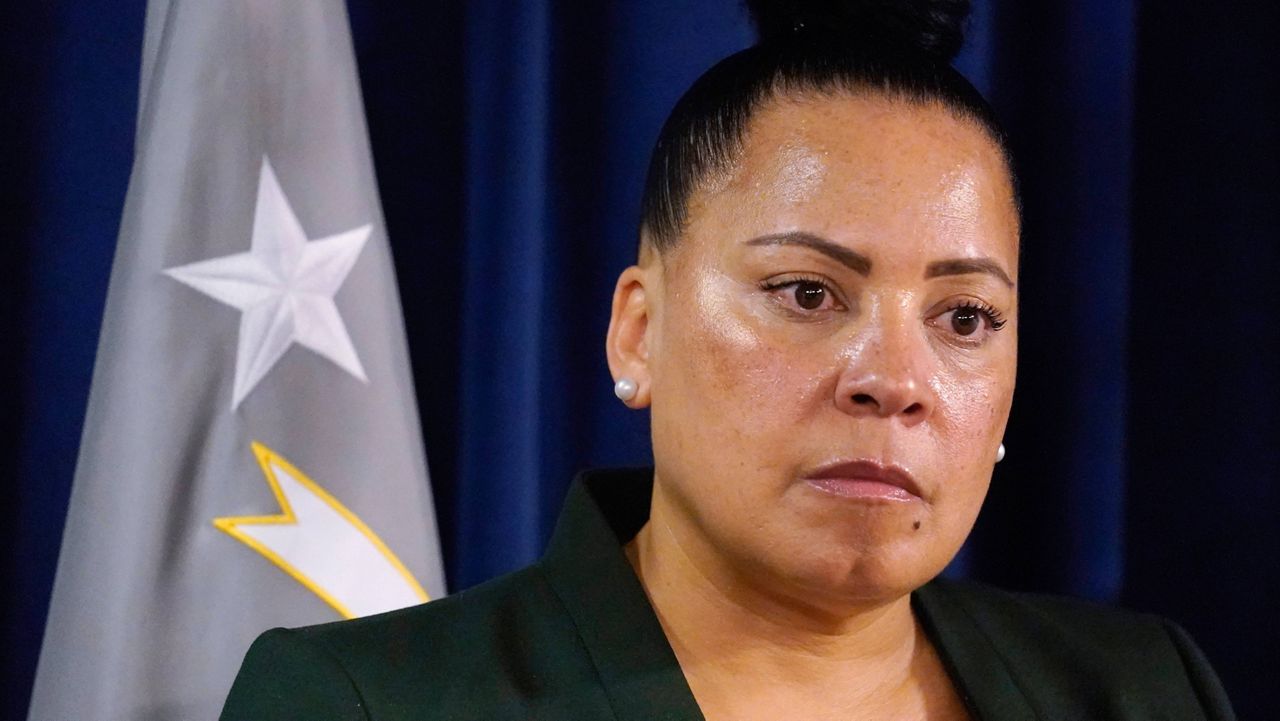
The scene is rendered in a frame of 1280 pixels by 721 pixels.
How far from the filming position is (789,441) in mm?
941

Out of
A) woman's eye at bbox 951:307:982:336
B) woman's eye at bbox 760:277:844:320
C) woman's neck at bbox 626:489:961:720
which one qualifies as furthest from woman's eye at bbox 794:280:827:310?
woman's neck at bbox 626:489:961:720

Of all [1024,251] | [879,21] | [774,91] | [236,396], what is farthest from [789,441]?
[1024,251]

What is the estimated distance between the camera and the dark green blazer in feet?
3.09

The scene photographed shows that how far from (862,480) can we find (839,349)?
0.31 feet

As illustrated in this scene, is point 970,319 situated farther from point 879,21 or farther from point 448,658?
point 448,658

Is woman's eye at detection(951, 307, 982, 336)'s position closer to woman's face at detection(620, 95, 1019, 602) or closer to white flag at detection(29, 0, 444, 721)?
woman's face at detection(620, 95, 1019, 602)

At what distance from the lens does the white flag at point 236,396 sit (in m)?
1.24

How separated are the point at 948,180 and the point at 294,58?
0.68 metres

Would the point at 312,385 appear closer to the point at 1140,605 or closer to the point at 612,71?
the point at 612,71

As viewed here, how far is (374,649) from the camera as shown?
0.97 metres

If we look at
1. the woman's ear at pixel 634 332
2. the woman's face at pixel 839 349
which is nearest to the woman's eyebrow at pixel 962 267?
the woman's face at pixel 839 349

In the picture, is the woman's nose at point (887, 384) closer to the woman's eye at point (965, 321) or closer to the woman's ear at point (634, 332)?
the woman's eye at point (965, 321)

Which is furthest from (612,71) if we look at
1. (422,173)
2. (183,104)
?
(183,104)

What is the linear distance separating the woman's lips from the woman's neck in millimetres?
109
